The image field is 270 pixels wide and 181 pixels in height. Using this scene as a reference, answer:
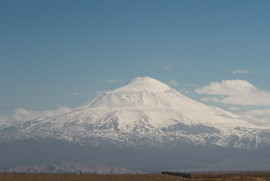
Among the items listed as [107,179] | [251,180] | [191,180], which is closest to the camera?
[251,180]

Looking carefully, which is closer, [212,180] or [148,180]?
[212,180]

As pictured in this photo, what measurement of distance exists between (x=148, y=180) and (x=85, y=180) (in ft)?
64.9

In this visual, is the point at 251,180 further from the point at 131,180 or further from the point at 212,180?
the point at 131,180

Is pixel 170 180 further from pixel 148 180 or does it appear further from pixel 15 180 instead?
pixel 15 180

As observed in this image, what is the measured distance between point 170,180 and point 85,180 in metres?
26.6

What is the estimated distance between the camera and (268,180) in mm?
152500

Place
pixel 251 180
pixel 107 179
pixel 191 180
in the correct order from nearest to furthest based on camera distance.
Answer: pixel 251 180 → pixel 191 180 → pixel 107 179

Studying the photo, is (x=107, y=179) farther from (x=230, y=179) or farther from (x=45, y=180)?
(x=230, y=179)

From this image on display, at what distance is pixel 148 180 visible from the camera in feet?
536

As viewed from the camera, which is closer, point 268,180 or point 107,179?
point 268,180

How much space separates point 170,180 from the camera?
160250 mm

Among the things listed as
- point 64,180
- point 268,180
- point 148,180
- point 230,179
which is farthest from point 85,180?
point 268,180

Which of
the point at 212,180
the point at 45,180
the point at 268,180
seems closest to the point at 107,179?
the point at 45,180

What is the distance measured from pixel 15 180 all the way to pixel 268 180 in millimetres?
76179
